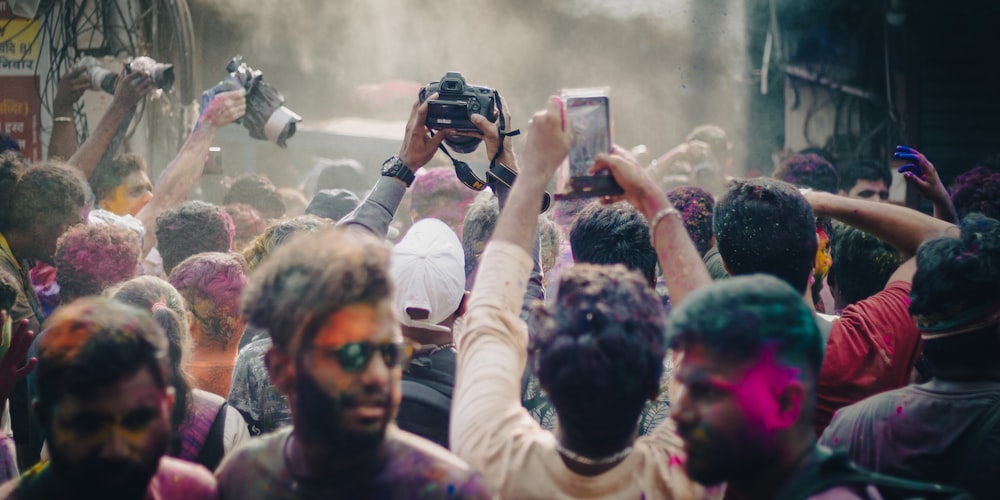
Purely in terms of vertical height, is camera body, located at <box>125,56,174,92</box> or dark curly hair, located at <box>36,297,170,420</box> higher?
camera body, located at <box>125,56,174,92</box>

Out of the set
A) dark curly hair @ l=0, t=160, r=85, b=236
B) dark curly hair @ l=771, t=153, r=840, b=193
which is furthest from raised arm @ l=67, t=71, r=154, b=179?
dark curly hair @ l=771, t=153, r=840, b=193

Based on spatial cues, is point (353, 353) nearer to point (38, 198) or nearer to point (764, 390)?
point (764, 390)

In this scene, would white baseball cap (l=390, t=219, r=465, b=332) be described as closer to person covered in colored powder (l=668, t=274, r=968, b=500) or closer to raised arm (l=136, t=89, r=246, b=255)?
person covered in colored powder (l=668, t=274, r=968, b=500)

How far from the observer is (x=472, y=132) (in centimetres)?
288

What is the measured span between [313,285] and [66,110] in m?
4.85

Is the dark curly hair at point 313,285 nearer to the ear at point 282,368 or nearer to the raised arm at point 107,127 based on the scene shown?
the ear at point 282,368

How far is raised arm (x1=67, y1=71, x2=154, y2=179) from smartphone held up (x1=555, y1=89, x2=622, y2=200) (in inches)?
145

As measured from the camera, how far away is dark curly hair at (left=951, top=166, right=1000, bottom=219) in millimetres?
4168

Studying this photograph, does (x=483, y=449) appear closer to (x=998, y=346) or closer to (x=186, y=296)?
(x=998, y=346)

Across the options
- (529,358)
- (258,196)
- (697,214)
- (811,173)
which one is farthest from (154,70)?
(811,173)

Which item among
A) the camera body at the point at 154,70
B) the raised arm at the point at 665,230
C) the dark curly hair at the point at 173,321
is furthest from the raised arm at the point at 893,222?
the camera body at the point at 154,70

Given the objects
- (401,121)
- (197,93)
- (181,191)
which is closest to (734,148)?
(401,121)

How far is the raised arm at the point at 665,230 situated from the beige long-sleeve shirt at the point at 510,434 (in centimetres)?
37

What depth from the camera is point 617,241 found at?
2910 millimetres
